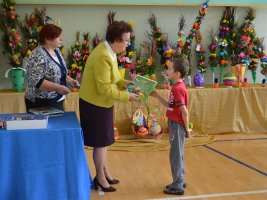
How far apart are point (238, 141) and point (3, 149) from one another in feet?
10.3

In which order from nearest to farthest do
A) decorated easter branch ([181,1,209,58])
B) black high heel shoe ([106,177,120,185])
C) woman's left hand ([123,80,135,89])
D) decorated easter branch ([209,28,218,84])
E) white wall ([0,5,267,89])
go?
woman's left hand ([123,80,135,89])
black high heel shoe ([106,177,120,185])
white wall ([0,5,267,89])
decorated easter branch ([181,1,209,58])
decorated easter branch ([209,28,218,84])

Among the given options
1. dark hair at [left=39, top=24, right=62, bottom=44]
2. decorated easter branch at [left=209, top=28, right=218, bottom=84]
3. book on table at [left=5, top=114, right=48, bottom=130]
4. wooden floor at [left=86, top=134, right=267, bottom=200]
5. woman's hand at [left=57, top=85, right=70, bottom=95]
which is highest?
dark hair at [left=39, top=24, right=62, bottom=44]

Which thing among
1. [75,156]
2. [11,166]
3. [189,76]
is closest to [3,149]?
[11,166]

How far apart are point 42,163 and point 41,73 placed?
28.9 inches

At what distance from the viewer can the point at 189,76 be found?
505 centimetres

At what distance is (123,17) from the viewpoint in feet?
16.2

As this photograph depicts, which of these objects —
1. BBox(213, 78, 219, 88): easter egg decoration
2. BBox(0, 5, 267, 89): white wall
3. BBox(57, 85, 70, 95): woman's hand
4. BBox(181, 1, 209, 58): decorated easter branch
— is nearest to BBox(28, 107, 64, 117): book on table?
BBox(57, 85, 70, 95): woman's hand

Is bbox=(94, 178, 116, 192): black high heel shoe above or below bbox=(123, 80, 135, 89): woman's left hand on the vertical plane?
below

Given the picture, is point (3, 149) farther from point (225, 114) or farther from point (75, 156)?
point (225, 114)

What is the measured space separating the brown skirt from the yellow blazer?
0.15ft

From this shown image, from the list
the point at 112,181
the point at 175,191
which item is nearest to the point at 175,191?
the point at 175,191

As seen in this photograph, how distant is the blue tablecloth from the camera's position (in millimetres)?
2148

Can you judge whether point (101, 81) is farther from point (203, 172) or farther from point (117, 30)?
point (203, 172)

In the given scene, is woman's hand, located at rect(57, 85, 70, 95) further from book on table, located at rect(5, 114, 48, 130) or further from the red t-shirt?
the red t-shirt
